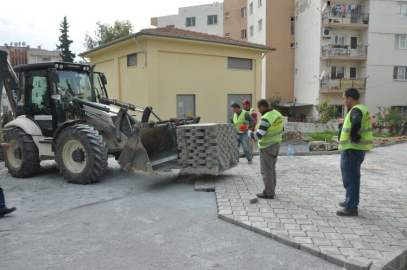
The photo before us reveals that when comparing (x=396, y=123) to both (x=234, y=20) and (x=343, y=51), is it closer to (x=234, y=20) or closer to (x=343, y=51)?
(x=343, y=51)

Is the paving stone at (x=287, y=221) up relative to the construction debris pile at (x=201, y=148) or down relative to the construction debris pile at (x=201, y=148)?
down

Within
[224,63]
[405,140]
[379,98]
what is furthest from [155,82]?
[379,98]

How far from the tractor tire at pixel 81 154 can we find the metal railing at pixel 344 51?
93.3ft

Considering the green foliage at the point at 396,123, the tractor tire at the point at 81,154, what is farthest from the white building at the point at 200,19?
the tractor tire at the point at 81,154

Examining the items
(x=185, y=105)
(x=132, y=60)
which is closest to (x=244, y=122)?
(x=185, y=105)

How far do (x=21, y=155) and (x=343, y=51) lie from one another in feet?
97.7

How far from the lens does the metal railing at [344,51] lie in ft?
103

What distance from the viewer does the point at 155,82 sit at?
52.6ft

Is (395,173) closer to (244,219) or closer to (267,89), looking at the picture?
(244,219)

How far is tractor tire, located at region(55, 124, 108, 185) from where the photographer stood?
24.5 ft

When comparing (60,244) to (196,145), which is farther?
(196,145)

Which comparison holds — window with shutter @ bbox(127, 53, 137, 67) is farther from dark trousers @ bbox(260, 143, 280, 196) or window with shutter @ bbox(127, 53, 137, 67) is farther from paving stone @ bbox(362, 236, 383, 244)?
paving stone @ bbox(362, 236, 383, 244)

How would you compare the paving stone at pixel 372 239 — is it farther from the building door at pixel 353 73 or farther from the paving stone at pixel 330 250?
the building door at pixel 353 73

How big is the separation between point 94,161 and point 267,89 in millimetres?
30324
